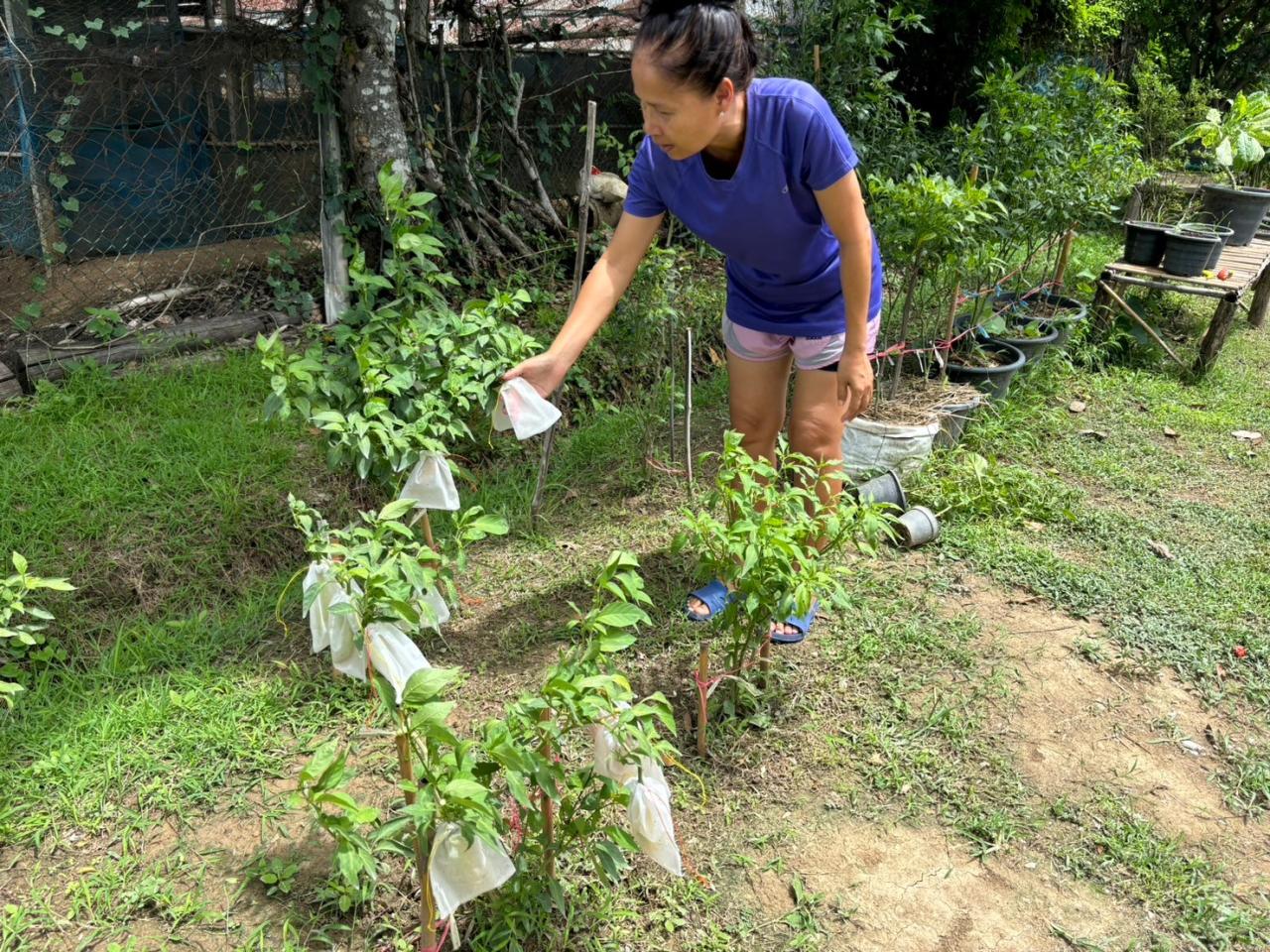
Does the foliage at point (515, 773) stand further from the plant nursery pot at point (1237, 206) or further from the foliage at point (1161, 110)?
the foliage at point (1161, 110)

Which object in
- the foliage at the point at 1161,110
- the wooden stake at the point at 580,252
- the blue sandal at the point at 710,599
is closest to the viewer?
the blue sandal at the point at 710,599

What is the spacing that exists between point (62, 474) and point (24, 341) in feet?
3.79

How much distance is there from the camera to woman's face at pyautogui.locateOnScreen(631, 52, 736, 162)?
1897 mm

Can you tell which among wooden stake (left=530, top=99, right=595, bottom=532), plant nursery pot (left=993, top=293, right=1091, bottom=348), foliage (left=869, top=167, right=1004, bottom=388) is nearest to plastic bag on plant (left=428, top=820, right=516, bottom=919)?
wooden stake (left=530, top=99, right=595, bottom=532)

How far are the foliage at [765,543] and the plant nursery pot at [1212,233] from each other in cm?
389

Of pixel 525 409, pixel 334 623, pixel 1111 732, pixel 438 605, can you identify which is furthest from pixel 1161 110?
pixel 334 623

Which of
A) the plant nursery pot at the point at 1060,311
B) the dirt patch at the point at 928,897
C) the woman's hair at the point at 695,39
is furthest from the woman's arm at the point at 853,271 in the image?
the plant nursery pot at the point at 1060,311

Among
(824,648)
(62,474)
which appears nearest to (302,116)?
(62,474)

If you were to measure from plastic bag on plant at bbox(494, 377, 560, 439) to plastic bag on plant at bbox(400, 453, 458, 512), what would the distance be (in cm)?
29

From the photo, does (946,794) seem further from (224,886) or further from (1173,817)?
(224,886)

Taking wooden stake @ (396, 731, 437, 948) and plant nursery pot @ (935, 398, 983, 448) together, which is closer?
wooden stake @ (396, 731, 437, 948)

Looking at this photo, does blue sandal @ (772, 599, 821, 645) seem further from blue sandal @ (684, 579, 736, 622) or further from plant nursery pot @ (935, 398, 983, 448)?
plant nursery pot @ (935, 398, 983, 448)

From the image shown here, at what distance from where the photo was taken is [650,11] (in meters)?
1.92

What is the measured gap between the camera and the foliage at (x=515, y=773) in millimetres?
1417
